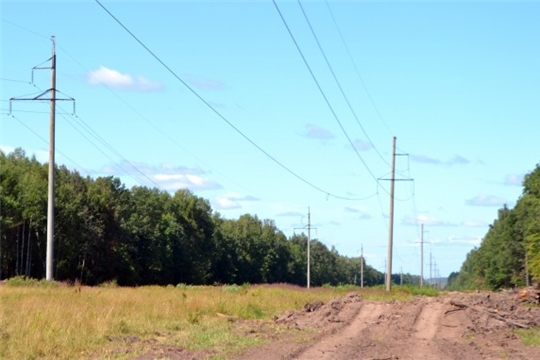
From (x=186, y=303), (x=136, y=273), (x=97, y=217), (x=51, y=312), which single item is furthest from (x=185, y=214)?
(x=51, y=312)

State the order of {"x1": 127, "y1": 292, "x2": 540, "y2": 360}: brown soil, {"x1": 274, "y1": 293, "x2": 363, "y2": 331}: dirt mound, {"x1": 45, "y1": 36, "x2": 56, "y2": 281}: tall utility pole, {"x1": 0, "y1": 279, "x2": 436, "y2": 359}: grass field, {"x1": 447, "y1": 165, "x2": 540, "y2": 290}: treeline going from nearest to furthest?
1. {"x1": 0, "y1": 279, "x2": 436, "y2": 359}: grass field
2. {"x1": 127, "y1": 292, "x2": 540, "y2": 360}: brown soil
3. {"x1": 274, "y1": 293, "x2": 363, "y2": 331}: dirt mound
4. {"x1": 45, "y1": 36, "x2": 56, "y2": 281}: tall utility pole
5. {"x1": 447, "y1": 165, "x2": 540, "y2": 290}: treeline

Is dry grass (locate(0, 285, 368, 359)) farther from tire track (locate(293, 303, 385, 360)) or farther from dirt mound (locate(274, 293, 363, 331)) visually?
tire track (locate(293, 303, 385, 360))

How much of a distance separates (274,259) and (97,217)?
214 feet

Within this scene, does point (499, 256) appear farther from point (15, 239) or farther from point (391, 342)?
point (391, 342)

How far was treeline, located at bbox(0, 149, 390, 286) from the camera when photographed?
2331 inches

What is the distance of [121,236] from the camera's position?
257 feet

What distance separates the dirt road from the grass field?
1437 mm

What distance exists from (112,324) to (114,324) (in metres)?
0.05

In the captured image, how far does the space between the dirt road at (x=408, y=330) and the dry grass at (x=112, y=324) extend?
158 centimetres

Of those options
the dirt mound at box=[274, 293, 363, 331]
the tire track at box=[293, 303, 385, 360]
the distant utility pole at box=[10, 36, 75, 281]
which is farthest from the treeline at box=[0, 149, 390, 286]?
the tire track at box=[293, 303, 385, 360]

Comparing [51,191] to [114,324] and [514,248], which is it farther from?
[514,248]

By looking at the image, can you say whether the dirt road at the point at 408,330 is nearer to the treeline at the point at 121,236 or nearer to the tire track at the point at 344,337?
the tire track at the point at 344,337

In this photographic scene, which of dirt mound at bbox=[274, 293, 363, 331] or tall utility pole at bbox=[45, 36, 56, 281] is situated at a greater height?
tall utility pole at bbox=[45, 36, 56, 281]

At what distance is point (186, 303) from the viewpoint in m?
27.3
